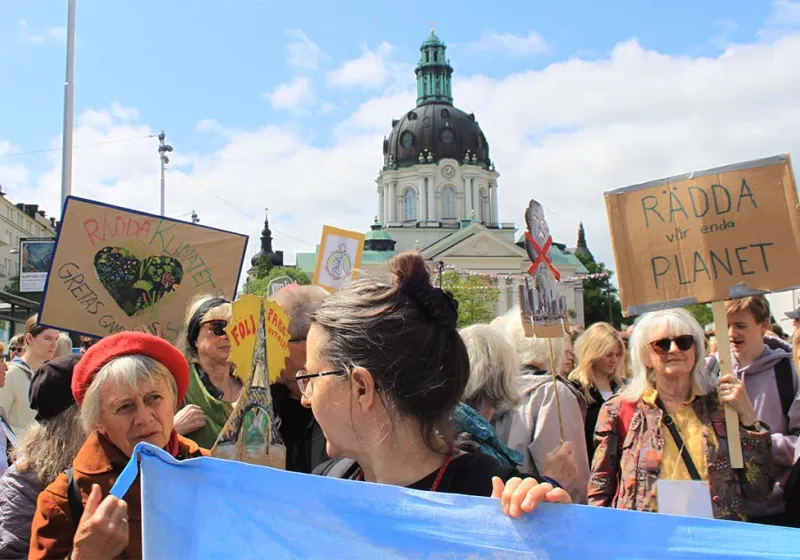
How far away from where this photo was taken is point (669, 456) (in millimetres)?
3557

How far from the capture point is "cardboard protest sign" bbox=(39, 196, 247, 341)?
15.0 feet

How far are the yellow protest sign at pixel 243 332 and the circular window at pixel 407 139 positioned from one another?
8163 centimetres

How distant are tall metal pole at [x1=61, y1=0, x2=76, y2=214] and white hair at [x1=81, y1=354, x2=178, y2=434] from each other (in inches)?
426

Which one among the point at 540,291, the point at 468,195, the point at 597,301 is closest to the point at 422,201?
the point at 468,195

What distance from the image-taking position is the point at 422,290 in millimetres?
1993

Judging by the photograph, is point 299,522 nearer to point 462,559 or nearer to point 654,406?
point 462,559

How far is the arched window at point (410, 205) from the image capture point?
275 ft

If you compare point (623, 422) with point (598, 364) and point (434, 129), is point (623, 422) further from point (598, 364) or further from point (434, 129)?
point (434, 129)

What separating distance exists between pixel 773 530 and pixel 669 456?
2098mm

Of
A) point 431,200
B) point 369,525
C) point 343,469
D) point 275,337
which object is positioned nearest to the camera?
point 369,525

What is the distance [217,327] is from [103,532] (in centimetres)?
181

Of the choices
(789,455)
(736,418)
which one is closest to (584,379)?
(789,455)

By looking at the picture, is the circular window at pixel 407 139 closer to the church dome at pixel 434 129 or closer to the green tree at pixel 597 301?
the church dome at pixel 434 129

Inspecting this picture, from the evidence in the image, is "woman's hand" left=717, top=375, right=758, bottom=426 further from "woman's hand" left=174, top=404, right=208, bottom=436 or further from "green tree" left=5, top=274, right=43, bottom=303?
"green tree" left=5, top=274, right=43, bottom=303
